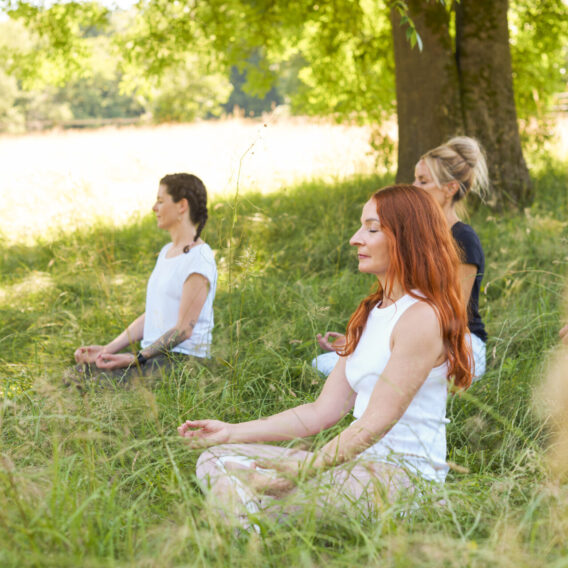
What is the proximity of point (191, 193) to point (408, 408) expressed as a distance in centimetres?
208

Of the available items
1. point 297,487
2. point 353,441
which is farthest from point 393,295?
point 297,487

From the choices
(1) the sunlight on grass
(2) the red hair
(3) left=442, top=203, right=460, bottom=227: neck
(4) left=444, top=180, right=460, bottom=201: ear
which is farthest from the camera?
(1) the sunlight on grass

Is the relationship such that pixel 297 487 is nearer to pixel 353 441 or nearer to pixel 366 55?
pixel 353 441

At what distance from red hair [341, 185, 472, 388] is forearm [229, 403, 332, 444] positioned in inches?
20.0

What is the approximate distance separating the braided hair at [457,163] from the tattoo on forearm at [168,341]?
64.7 inches

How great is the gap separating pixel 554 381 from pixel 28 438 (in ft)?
7.03

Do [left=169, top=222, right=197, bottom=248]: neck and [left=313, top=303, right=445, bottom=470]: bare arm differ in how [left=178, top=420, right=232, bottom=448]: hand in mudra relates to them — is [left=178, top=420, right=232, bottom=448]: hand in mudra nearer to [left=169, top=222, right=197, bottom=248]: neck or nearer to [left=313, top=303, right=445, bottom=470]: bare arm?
[left=313, top=303, right=445, bottom=470]: bare arm

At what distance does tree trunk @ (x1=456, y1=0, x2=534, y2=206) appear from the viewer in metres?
7.01

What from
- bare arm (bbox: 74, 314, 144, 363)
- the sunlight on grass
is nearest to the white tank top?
bare arm (bbox: 74, 314, 144, 363)

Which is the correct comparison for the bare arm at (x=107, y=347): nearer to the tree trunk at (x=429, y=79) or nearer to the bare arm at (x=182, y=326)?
the bare arm at (x=182, y=326)

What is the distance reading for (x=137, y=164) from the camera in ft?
32.6

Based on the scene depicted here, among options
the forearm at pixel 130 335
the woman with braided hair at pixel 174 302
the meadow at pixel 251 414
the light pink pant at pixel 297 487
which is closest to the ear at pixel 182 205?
the woman with braided hair at pixel 174 302

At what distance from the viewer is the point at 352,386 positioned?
233 centimetres

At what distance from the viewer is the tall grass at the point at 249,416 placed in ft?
5.59
